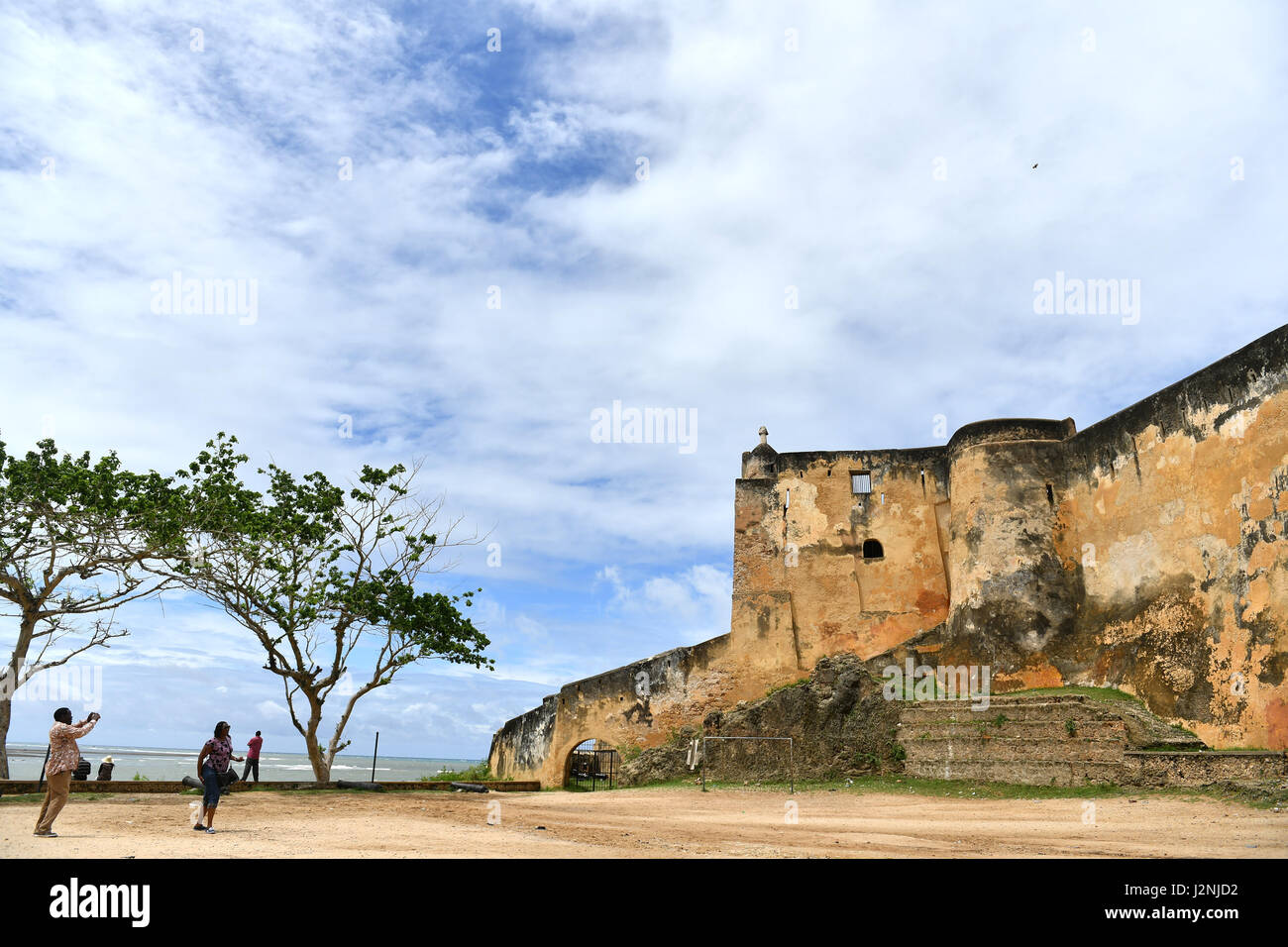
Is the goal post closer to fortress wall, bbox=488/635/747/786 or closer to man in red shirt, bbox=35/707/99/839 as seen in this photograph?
fortress wall, bbox=488/635/747/786

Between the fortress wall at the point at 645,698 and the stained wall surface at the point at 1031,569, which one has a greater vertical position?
→ the stained wall surface at the point at 1031,569

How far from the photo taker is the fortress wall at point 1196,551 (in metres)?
14.7

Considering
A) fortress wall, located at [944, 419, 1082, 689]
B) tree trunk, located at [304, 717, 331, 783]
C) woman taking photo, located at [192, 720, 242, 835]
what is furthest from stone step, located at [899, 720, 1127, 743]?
woman taking photo, located at [192, 720, 242, 835]

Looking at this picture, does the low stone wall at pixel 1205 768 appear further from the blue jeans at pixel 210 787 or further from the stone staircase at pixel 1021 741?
the blue jeans at pixel 210 787

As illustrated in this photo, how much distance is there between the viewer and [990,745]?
1691 centimetres

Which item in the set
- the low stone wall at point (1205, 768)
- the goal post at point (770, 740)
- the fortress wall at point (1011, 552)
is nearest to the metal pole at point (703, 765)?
the goal post at point (770, 740)

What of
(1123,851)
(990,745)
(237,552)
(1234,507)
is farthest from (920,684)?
(237,552)

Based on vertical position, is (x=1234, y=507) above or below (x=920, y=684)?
above

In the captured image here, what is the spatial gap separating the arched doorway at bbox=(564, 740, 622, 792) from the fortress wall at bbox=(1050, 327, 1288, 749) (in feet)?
34.3

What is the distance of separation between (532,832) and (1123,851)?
610 cm

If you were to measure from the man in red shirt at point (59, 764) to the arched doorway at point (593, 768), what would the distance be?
13692 mm

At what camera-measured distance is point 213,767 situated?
10367mm

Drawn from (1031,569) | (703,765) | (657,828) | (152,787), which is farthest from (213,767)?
(1031,569)
